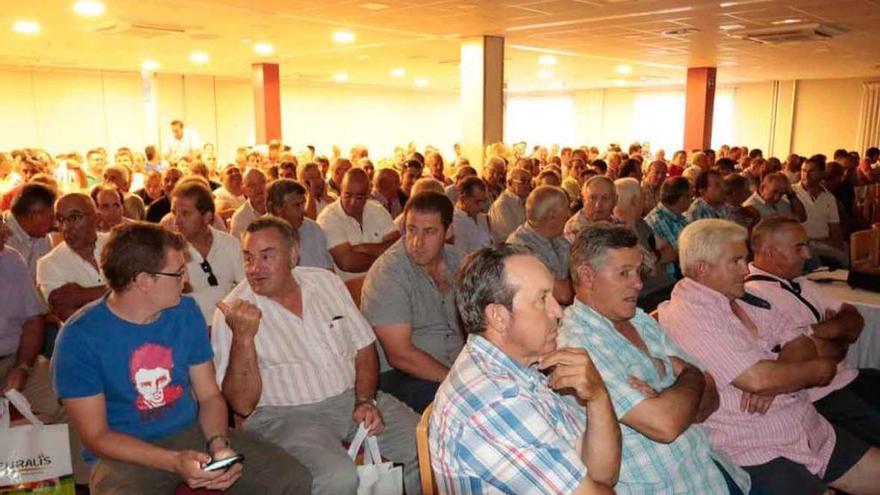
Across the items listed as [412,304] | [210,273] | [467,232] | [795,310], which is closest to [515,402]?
[412,304]

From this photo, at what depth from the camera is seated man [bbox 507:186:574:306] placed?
4.14 metres

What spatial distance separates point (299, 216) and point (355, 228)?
69cm

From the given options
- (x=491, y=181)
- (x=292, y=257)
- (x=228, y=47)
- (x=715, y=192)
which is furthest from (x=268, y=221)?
(x=228, y=47)

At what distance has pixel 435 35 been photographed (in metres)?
8.98

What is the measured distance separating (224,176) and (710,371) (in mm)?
5719

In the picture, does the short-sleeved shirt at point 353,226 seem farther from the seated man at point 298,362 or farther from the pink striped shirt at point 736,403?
the pink striped shirt at point 736,403

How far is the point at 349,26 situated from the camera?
8422 millimetres

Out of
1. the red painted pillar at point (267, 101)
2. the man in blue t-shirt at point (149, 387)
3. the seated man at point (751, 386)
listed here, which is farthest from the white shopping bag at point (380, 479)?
the red painted pillar at point (267, 101)

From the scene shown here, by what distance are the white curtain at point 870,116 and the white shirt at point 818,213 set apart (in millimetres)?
11216

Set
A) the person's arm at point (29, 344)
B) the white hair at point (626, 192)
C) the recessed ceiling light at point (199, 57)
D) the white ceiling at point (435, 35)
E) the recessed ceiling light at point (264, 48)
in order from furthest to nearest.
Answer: the recessed ceiling light at point (199, 57) < the recessed ceiling light at point (264, 48) < the white ceiling at point (435, 35) < the white hair at point (626, 192) < the person's arm at point (29, 344)

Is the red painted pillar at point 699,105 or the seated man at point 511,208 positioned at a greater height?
the red painted pillar at point 699,105

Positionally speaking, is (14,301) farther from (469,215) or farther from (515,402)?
(469,215)

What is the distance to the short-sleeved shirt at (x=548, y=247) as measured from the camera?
418 cm

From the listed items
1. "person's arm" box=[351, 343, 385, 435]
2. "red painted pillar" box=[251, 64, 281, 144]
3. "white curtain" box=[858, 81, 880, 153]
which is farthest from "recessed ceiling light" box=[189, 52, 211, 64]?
"white curtain" box=[858, 81, 880, 153]
